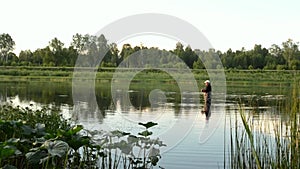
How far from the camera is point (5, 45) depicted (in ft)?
249

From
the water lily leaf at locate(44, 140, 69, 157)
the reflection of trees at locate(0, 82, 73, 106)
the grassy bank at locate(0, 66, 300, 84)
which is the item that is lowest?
the water lily leaf at locate(44, 140, 69, 157)

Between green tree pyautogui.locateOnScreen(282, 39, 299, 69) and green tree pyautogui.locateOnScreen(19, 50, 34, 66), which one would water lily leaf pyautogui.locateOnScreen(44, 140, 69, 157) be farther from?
green tree pyautogui.locateOnScreen(19, 50, 34, 66)

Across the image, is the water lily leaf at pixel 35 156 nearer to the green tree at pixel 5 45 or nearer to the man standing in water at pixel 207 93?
the man standing in water at pixel 207 93

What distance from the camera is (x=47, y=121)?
8.25 metres

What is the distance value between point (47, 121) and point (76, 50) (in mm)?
50046

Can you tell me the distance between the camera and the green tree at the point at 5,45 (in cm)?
7411

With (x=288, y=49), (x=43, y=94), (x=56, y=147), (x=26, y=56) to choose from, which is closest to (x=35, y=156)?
(x=56, y=147)

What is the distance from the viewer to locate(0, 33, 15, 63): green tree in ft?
243

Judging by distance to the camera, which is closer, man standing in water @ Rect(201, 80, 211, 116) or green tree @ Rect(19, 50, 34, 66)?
man standing in water @ Rect(201, 80, 211, 116)

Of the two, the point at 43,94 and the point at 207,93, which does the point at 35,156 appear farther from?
the point at 43,94

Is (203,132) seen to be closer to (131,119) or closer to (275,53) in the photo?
(131,119)

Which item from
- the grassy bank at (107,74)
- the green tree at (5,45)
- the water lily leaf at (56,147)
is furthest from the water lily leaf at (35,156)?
the green tree at (5,45)

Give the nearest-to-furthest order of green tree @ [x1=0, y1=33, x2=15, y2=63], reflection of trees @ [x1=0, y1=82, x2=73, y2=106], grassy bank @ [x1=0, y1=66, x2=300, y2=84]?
1. reflection of trees @ [x1=0, y1=82, x2=73, y2=106]
2. grassy bank @ [x1=0, y1=66, x2=300, y2=84]
3. green tree @ [x1=0, y1=33, x2=15, y2=63]

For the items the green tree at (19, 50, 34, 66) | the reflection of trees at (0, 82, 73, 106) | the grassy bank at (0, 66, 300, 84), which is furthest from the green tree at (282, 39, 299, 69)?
the green tree at (19, 50, 34, 66)
